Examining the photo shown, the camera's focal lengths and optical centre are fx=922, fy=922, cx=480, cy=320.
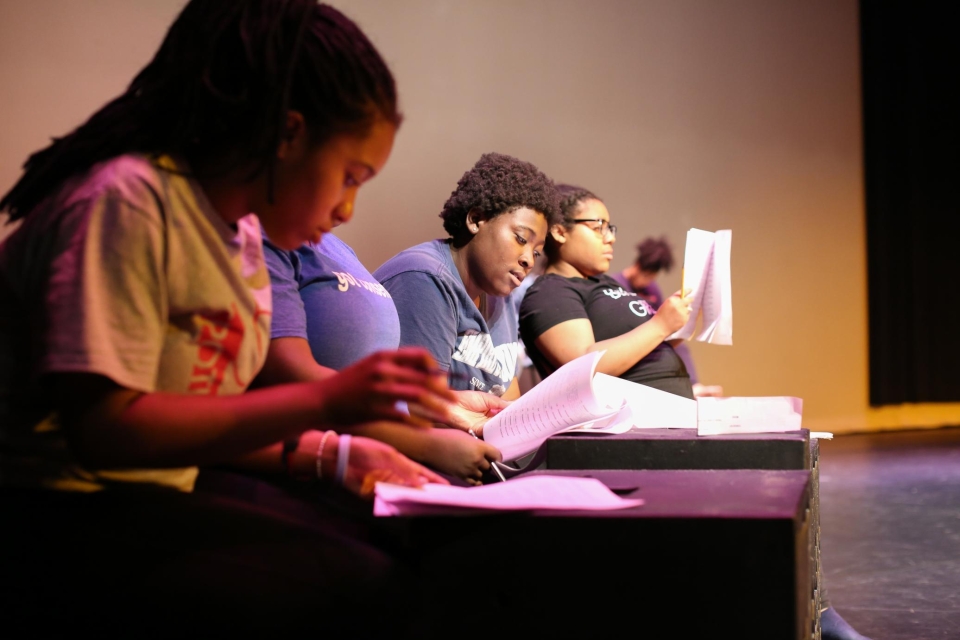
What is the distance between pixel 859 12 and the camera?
637cm

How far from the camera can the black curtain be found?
6.39m

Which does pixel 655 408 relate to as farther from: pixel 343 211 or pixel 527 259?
pixel 343 211

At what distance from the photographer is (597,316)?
2.26 metres

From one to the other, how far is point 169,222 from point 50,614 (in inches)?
12.8

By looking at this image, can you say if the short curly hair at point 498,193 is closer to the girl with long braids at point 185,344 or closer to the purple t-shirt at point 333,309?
the purple t-shirt at point 333,309

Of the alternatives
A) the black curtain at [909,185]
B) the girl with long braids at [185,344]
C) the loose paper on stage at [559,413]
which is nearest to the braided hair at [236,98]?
the girl with long braids at [185,344]

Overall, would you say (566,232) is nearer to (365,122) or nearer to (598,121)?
(365,122)

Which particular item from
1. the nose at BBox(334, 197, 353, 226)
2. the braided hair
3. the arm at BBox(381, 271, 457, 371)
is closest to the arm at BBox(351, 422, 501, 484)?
the nose at BBox(334, 197, 353, 226)

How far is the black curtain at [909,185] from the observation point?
6.39 metres

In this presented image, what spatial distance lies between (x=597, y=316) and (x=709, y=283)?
0.29 metres

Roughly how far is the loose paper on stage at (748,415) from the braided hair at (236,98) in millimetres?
Result: 736

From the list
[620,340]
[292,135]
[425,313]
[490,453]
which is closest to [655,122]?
[620,340]

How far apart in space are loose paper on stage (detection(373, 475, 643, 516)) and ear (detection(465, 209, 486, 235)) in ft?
3.64

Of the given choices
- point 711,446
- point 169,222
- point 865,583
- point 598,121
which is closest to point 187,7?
point 169,222
